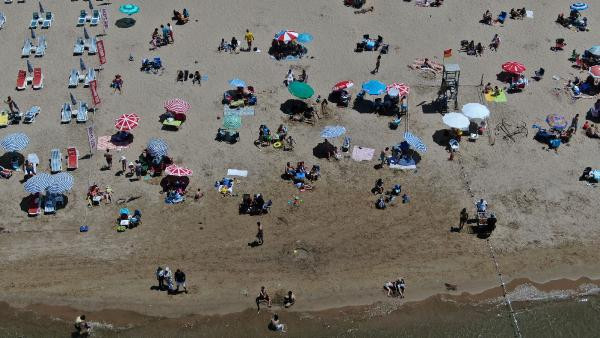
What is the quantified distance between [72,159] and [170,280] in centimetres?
1216

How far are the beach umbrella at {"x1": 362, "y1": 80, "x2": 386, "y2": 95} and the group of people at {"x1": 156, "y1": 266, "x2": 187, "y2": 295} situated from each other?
759 inches

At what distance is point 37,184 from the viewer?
38.2 meters

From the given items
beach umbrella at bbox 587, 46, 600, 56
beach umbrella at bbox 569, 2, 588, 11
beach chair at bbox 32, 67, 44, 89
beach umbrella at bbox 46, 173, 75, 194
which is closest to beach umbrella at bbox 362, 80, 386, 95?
beach umbrella at bbox 587, 46, 600, 56

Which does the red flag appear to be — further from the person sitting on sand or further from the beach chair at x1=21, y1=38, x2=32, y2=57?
the person sitting on sand

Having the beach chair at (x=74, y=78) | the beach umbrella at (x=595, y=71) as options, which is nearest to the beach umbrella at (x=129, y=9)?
the beach chair at (x=74, y=78)

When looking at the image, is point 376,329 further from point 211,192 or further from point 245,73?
point 245,73

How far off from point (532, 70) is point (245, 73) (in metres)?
22.1

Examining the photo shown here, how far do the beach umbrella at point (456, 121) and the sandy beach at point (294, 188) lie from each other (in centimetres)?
161

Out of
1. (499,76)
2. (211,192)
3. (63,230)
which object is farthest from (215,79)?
(499,76)

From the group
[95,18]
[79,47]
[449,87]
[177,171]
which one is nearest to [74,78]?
[79,47]

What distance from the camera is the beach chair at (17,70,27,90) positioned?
48.3 meters

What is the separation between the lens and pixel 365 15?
5750 cm

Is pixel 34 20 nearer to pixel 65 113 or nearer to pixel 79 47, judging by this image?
pixel 79 47

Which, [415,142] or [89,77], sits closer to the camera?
[415,142]
